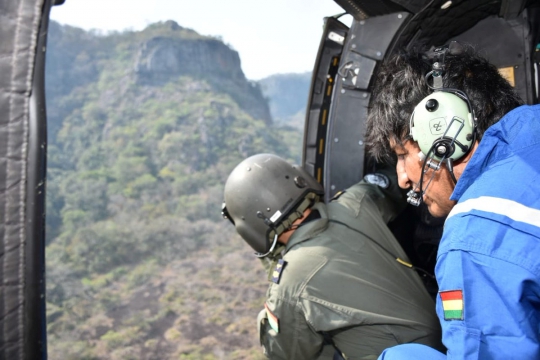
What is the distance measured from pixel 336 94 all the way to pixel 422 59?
1.14m

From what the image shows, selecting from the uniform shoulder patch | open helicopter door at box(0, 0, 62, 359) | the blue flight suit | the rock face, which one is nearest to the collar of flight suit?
the uniform shoulder patch

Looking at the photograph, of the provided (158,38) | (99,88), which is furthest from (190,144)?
(158,38)

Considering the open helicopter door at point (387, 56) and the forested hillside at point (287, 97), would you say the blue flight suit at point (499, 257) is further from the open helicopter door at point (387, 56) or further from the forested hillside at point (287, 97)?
the forested hillside at point (287, 97)

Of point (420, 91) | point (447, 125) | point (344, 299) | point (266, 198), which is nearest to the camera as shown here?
point (447, 125)

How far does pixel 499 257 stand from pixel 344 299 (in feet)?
3.68

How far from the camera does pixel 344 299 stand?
194 cm

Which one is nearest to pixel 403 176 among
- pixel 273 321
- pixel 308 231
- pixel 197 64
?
pixel 308 231

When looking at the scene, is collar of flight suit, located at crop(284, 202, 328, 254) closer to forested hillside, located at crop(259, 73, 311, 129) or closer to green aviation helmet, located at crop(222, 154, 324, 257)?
green aviation helmet, located at crop(222, 154, 324, 257)

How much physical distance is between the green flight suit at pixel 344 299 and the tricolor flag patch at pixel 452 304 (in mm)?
968

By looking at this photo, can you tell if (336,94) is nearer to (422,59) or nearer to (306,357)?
(422,59)

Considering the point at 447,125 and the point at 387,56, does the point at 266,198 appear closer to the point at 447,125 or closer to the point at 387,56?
the point at 387,56

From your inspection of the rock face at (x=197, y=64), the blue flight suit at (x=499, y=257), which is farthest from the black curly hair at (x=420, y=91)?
the rock face at (x=197, y=64)

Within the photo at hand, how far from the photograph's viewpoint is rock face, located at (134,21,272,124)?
3350cm

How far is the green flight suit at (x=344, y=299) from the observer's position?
1940 mm
